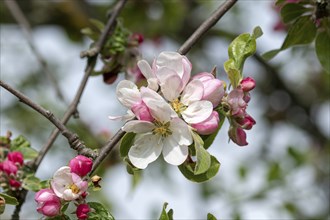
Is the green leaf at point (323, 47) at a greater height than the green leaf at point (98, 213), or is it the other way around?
the green leaf at point (323, 47)

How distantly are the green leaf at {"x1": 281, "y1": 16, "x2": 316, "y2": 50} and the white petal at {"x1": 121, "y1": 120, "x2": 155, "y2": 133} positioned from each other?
60 cm

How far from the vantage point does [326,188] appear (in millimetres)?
3920

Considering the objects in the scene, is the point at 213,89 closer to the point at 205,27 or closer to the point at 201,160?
the point at 201,160

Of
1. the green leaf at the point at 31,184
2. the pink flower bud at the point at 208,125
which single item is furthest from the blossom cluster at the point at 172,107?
the green leaf at the point at 31,184

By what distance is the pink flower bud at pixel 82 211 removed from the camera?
1.31m

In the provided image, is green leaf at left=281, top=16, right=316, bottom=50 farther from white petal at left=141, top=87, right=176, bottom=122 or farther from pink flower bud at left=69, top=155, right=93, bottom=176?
pink flower bud at left=69, top=155, right=93, bottom=176

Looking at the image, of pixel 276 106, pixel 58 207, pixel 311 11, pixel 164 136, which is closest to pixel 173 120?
pixel 164 136

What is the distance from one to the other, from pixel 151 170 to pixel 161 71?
2.53m

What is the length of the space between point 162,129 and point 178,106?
6cm

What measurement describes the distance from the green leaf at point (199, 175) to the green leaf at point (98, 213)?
0.19 meters

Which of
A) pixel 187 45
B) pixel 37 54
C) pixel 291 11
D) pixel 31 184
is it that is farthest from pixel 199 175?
A: pixel 37 54

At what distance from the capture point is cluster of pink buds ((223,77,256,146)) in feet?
4.49

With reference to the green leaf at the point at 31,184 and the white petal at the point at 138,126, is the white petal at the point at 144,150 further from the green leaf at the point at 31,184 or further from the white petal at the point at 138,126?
the green leaf at the point at 31,184

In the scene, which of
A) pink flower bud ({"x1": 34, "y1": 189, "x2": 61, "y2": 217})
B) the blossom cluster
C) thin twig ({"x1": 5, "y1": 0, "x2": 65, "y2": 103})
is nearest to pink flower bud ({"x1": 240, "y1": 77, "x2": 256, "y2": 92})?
the blossom cluster
